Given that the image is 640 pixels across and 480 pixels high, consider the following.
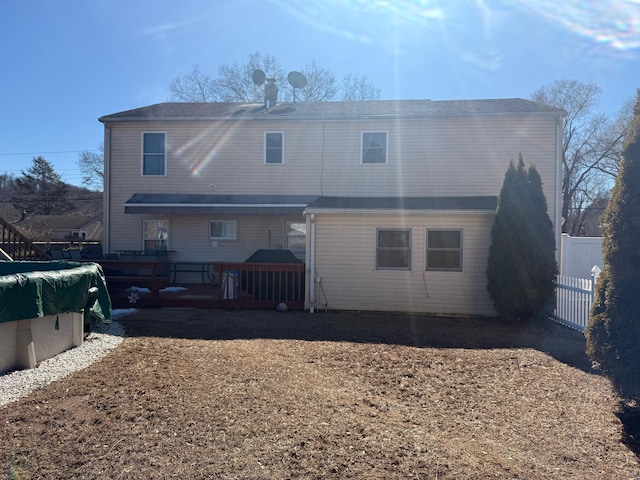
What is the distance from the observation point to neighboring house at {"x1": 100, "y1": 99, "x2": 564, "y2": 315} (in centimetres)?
1304

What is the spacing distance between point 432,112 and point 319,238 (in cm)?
636

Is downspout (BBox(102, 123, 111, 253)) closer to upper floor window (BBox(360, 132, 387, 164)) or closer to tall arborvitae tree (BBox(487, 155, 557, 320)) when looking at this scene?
upper floor window (BBox(360, 132, 387, 164))

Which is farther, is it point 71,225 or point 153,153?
point 71,225

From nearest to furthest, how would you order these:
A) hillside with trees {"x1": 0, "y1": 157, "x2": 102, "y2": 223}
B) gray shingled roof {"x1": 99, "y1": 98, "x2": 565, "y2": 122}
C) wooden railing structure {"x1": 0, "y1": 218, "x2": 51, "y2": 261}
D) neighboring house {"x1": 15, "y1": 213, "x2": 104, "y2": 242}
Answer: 1. wooden railing structure {"x1": 0, "y1": 218, "x2": 51, "y2": 261}
2. gray shingled roof {"x1": 99, "y1": 98, "x2": 565, "y2": 122}
3. neighboring house {"x1": 15, "y1": 213, "x2": 104, "y2": 242}
4. hillside with trees {"x1": 0, "y1": 157, "x2": 102, "y2": 223}

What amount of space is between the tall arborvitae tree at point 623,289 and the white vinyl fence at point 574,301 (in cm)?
341

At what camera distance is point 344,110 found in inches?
570

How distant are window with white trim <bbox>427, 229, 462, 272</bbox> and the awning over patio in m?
4.41

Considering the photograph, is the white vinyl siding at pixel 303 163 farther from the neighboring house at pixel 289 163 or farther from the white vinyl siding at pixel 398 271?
the white vinyl siding at pixel 398 271

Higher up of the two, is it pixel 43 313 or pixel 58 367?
pixel 43 313

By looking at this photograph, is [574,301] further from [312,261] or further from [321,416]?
[321,416]

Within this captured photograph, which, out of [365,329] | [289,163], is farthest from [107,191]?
[365,329]

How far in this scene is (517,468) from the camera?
307 centimetres

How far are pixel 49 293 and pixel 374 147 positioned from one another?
10.5 meters

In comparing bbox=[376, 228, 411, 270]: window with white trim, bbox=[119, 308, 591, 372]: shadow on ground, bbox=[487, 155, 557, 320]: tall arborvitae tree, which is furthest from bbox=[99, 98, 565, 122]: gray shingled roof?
bbox=[119, 308, 591, 372]: shadow on ground
